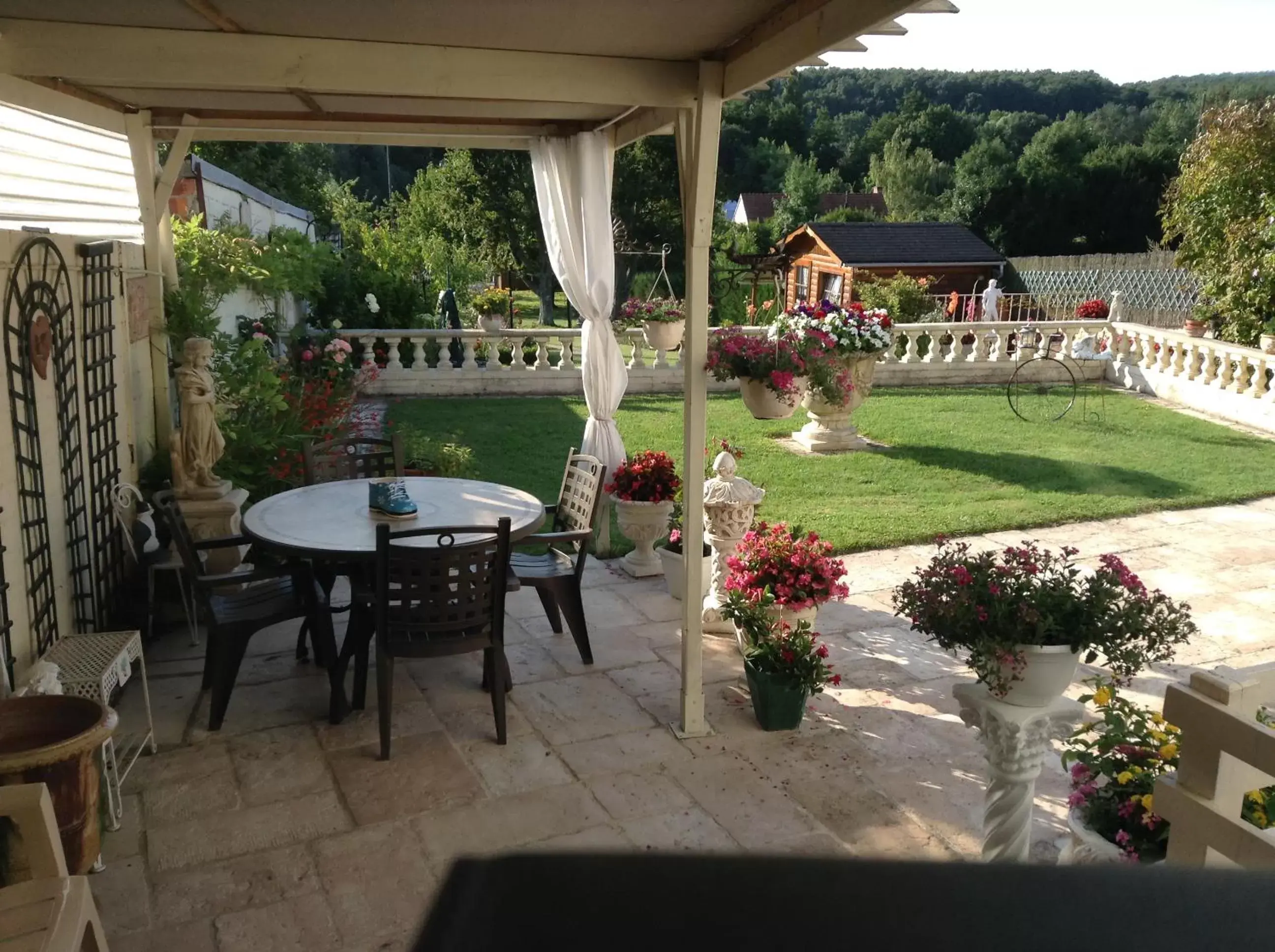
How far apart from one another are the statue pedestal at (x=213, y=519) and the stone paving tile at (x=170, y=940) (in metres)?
2.46

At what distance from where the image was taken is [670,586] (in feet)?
18.0

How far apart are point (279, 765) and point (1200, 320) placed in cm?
1186

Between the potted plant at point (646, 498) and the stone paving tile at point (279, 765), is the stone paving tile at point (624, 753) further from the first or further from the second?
the potted plant at point (646, 498)

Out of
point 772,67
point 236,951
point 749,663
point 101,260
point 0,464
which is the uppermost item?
point 772,67

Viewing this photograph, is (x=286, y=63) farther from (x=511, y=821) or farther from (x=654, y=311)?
(x=654, y=311)

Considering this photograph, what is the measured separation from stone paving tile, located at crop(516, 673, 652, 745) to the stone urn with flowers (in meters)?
3.92

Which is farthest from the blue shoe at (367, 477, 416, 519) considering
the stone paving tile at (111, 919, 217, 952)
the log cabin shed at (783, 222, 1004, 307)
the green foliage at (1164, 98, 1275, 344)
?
the log cabin shed at (783, 222, 1004, 307)

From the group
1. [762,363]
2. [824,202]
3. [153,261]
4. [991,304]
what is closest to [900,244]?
[991,304]

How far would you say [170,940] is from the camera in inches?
108

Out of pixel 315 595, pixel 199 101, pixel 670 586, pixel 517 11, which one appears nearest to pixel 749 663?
pixel 670 586

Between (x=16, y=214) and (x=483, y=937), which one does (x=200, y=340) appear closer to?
(x=16, y=214)

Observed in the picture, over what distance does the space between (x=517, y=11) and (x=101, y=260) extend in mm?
3069

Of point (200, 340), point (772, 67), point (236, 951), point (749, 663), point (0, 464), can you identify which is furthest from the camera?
point (200, 340)

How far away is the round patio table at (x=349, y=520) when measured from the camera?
3941 millimetres
